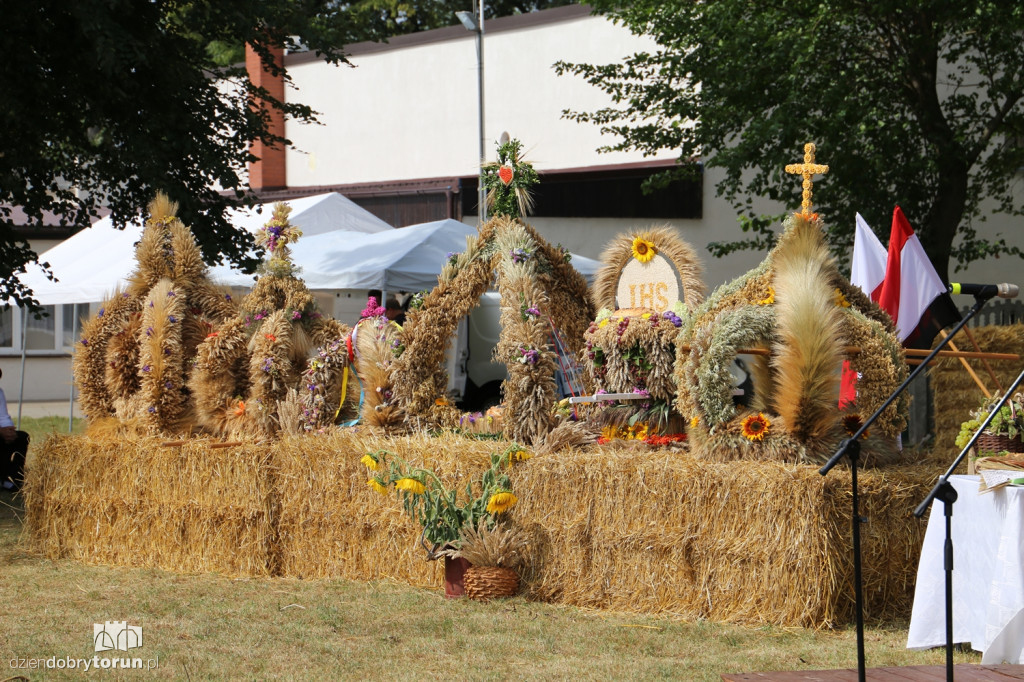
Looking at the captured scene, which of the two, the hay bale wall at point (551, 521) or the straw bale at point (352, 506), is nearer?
the hay bale wall at point (551, 521)

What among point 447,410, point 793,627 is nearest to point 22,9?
point 447,410

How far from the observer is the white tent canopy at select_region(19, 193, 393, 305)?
15422 millimetres

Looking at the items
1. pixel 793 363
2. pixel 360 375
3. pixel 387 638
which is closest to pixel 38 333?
pixel 360 375

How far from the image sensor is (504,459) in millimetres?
6945

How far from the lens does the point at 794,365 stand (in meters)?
6.10

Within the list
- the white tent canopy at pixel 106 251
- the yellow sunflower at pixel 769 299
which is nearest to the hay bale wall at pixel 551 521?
the yellow sunflower at pixel 769 299

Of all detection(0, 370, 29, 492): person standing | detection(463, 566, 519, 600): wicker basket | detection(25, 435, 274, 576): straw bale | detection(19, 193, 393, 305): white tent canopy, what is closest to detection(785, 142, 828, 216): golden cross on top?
detection(463, 566, 519, 600): wicker basket

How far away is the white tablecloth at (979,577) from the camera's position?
5.18 m

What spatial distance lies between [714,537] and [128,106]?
7.44 m

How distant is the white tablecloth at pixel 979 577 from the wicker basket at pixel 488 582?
7.59 feet

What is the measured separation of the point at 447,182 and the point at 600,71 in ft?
25.4

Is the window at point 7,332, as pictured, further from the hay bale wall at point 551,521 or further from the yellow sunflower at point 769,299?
the yellow sunflower at point 769,299

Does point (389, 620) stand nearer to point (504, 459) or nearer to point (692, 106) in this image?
point (504, 459)

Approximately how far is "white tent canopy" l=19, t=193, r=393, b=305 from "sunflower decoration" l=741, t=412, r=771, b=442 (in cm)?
992
